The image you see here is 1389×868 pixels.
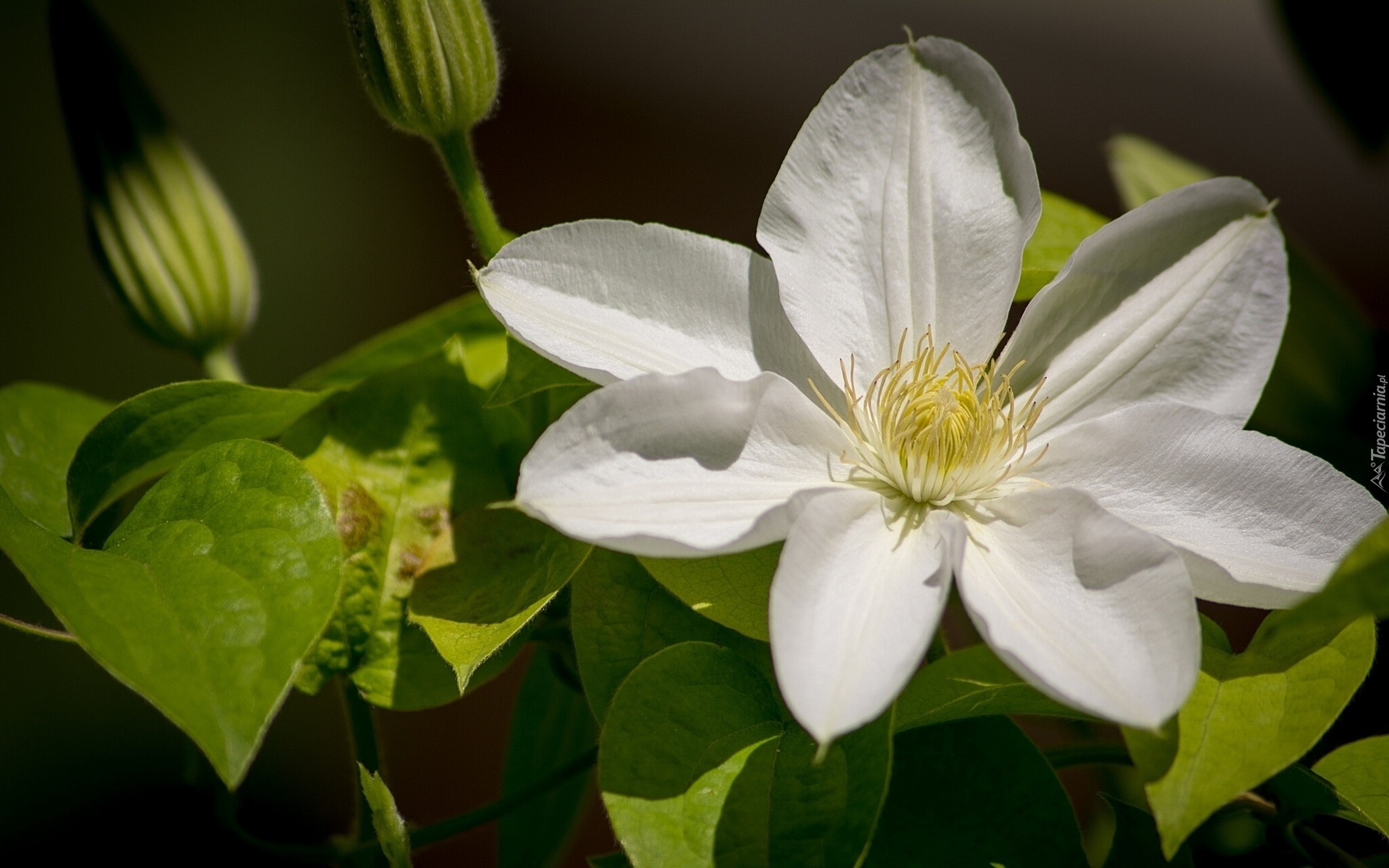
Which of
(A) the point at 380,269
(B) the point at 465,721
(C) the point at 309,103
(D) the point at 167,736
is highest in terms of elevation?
(C) the point at 309,103

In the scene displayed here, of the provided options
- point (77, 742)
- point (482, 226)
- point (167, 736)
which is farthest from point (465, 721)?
point (482, 226)

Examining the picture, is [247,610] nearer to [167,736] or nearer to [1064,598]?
[1064,598]

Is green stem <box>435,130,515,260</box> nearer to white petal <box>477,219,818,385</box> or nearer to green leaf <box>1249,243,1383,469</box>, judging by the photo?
white petal <box>477,219,818,385</box>

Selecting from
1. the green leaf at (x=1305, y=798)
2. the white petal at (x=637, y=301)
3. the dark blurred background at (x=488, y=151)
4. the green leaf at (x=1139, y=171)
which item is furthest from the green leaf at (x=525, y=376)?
the dark blurred background at (x=488, y=151)

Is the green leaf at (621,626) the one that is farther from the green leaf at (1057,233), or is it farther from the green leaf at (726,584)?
the green leaf at (1057,233)

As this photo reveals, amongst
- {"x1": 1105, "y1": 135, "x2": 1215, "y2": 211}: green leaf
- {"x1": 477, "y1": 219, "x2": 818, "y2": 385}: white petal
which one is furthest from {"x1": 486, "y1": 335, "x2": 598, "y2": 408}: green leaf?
{"x1": 1105, "y1": 135, "x2": 1215, "y2": 211}: green leaf
